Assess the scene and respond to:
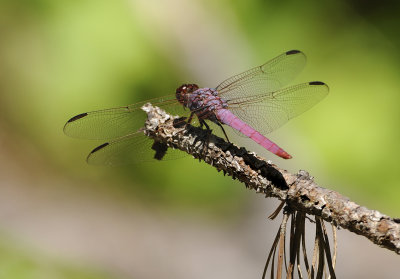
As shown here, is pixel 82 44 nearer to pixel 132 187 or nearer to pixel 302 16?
pixel 132 187

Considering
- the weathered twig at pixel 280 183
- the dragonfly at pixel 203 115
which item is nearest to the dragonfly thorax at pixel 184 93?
the dragonfly at pixel 203 115

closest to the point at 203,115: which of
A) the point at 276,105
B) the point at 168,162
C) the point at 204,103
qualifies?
the point at 204,103

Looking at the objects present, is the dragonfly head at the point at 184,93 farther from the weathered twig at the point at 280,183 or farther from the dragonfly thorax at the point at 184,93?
the weathered twig at the point at 280,183

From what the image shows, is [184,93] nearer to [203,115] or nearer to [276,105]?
[203,115]

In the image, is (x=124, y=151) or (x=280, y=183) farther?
(x=124, y=151)

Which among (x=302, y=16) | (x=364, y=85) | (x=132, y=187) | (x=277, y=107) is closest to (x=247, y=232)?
(x=132, y=187)

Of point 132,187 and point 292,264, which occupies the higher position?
point 132,187
